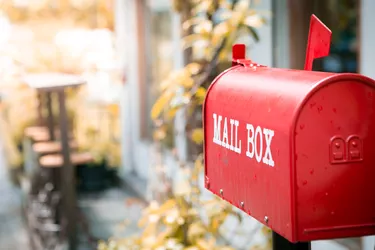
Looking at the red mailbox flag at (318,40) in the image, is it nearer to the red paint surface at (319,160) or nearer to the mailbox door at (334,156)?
the red paint surface at (319,160)

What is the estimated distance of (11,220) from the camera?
950cm

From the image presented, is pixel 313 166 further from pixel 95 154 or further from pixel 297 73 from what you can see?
pixel 95 154

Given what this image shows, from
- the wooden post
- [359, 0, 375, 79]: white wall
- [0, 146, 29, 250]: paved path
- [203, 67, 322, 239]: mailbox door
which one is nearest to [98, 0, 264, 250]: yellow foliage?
[359, 0, 375, 79]: white wall

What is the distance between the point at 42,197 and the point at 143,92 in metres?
3.97

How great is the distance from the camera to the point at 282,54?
5914mm

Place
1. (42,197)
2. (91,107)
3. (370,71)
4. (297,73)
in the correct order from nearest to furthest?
(297,73)
(370,71)
(42,197)
(91,107)

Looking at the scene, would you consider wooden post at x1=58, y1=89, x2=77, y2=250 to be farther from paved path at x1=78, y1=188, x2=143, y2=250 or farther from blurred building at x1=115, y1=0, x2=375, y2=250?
paved path at x1=78, y1=188, x2=143, y2=250

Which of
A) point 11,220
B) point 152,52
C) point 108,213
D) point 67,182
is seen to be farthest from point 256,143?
point 152,52

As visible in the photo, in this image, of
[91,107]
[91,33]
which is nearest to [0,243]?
[91,33]

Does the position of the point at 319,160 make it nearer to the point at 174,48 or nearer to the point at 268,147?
the point at 268,147

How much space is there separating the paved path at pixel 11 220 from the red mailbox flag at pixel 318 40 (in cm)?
598

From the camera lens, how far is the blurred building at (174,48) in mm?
5398

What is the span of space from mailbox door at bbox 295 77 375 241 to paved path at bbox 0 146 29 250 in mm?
6161

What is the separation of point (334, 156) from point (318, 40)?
49 cm
